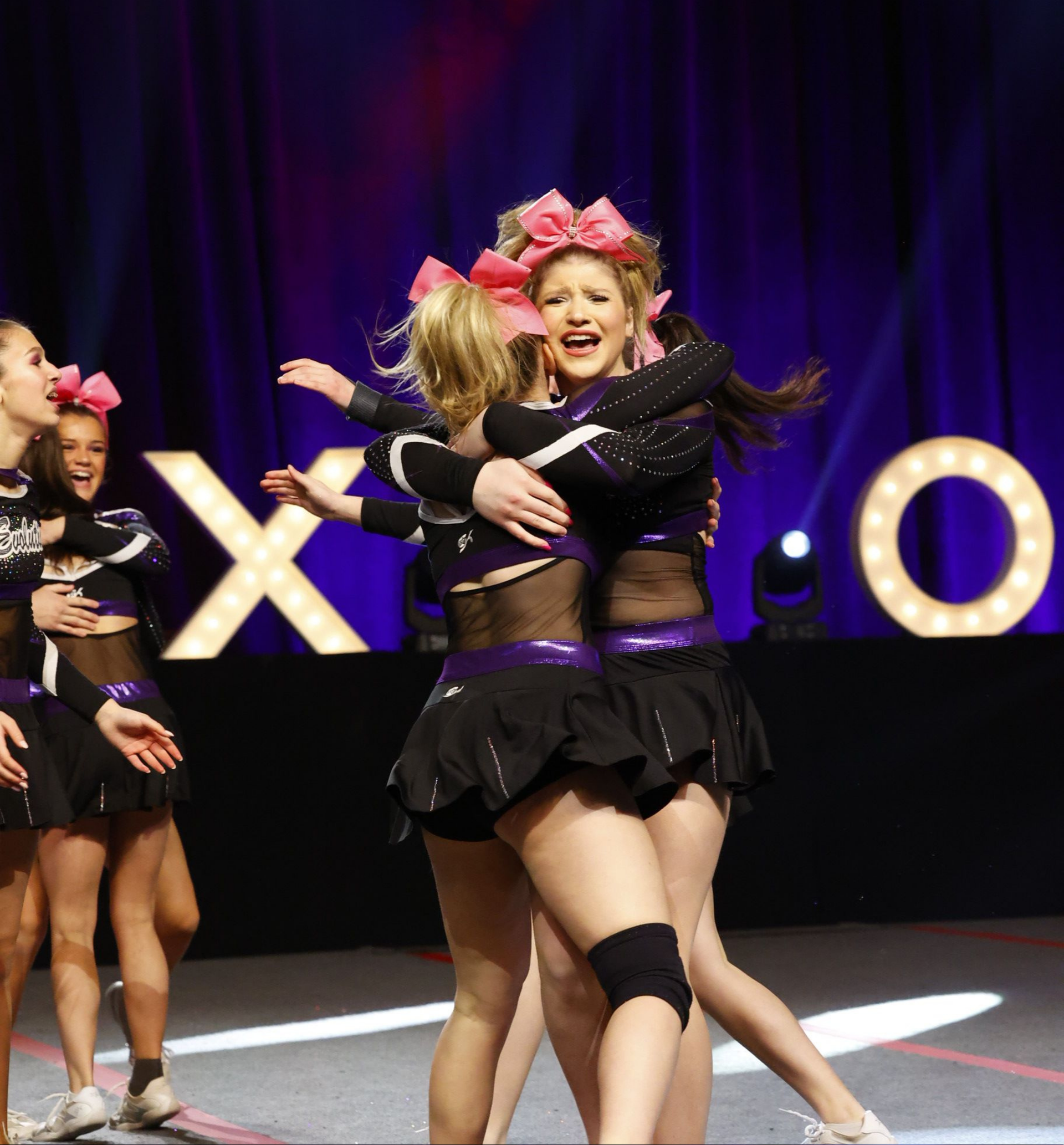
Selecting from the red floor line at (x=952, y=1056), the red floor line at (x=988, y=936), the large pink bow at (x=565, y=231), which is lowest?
the red floor line at (x=988, y=936)

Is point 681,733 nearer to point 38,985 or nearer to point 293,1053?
point 293,1053

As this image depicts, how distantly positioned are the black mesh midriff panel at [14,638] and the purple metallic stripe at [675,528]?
3.51ft

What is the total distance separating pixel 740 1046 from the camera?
382 cm

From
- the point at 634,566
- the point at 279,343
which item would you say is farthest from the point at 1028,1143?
the point at 279,343

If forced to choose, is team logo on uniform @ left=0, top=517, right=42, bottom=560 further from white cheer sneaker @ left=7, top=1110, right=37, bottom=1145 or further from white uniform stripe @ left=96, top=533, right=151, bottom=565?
white cheer sneaker @ left=7, top=1110, right=37, bottom=1145

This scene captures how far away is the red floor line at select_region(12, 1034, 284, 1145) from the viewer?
3.05 metres

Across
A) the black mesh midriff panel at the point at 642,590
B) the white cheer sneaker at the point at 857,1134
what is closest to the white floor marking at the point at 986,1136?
the white cheer sneaker at the point at 857,1134

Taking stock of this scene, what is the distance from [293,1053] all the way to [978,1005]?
180 cm

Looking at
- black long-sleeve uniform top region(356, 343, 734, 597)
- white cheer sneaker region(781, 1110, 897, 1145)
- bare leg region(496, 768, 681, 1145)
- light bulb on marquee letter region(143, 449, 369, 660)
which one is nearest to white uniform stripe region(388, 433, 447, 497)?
black long-sleeve uniform top region(356, 343, 734, 597)

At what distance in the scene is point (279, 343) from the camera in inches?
243

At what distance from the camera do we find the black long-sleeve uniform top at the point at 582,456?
2004 mm

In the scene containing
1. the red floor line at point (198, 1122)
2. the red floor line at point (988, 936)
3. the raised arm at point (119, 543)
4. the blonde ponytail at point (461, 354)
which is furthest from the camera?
the red floor line at point (988, 936)

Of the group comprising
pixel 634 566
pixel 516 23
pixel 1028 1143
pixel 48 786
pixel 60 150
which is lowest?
pixel 1028 1143

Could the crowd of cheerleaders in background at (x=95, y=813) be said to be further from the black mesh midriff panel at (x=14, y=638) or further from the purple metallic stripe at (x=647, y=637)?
the purple metallic stripe at (x=647, y=637)
